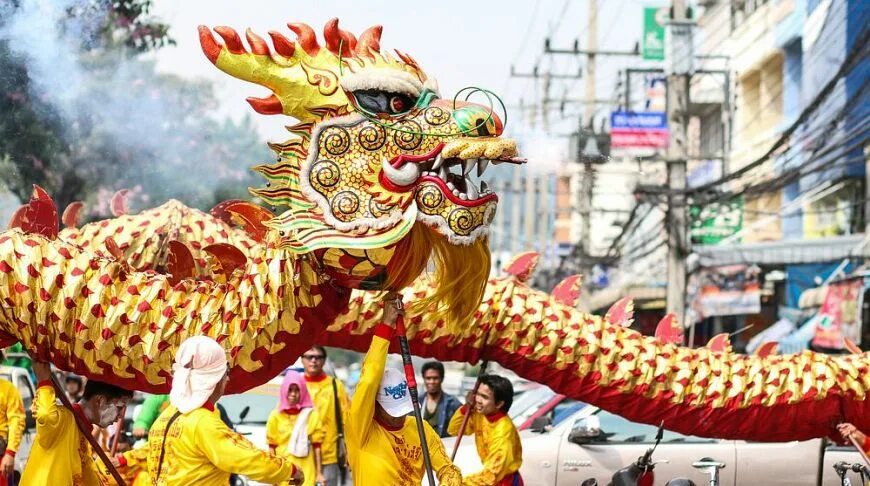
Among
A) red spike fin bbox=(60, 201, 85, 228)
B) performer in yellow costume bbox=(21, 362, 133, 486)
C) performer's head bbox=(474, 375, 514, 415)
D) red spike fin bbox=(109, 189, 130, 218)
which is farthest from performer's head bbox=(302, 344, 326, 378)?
performer in yellow costume bbox=(21, 362, 133, 486)

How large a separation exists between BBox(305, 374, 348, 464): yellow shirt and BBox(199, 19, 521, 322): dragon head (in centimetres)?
330

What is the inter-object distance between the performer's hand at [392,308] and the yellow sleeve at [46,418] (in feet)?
4.69

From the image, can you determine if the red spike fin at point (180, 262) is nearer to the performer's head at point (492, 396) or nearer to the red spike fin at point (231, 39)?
the red spike fin at point (231, 39)

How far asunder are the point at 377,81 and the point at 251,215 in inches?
43.0

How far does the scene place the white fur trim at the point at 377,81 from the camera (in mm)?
5336

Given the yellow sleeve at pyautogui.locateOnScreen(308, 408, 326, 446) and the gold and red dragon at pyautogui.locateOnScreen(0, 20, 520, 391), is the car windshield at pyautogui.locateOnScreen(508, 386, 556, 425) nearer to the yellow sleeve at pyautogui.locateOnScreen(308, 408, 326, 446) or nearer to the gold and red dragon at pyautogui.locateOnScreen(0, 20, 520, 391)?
the yellow sleeve at pyautogui.locateOnScreen(308, 408, 326, 446)

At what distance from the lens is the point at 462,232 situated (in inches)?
208

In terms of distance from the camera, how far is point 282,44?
538cm

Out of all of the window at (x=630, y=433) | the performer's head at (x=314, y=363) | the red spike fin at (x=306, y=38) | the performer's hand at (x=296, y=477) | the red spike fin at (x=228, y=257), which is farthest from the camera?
the window at (x=630, y=433)

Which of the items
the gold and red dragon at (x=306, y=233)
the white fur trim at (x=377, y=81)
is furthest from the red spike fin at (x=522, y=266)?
the white fur trim at (x=377, y=81)

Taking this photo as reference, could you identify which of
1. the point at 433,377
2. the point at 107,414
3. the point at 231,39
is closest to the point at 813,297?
the point at 433,377

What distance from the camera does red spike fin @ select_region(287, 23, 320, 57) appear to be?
545cm

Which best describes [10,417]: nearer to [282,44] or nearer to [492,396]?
[492,396]

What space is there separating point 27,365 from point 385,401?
1175 cm
